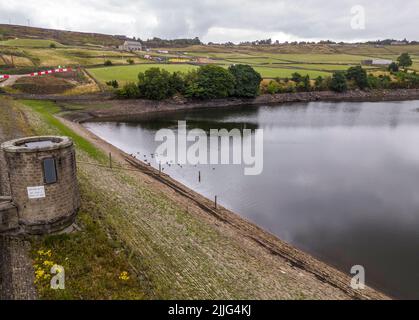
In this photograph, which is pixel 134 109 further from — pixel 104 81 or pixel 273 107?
pixel 273 107

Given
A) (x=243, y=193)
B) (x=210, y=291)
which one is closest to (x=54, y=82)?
(x=243, y=193)

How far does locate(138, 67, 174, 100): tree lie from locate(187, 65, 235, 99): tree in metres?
6.59

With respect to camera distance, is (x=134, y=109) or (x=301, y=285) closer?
(x=301, y=285)

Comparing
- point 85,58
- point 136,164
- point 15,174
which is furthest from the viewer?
point 85,58

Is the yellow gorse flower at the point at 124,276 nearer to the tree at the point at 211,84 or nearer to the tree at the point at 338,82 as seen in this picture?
the tree at the point at 211,84

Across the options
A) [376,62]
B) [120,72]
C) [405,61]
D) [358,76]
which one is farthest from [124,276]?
[376,62]

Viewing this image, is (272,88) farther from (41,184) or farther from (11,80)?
(41,184)

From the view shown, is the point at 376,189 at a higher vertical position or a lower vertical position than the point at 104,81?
lower

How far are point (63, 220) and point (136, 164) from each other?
65.8ft

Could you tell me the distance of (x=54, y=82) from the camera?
254 feet
